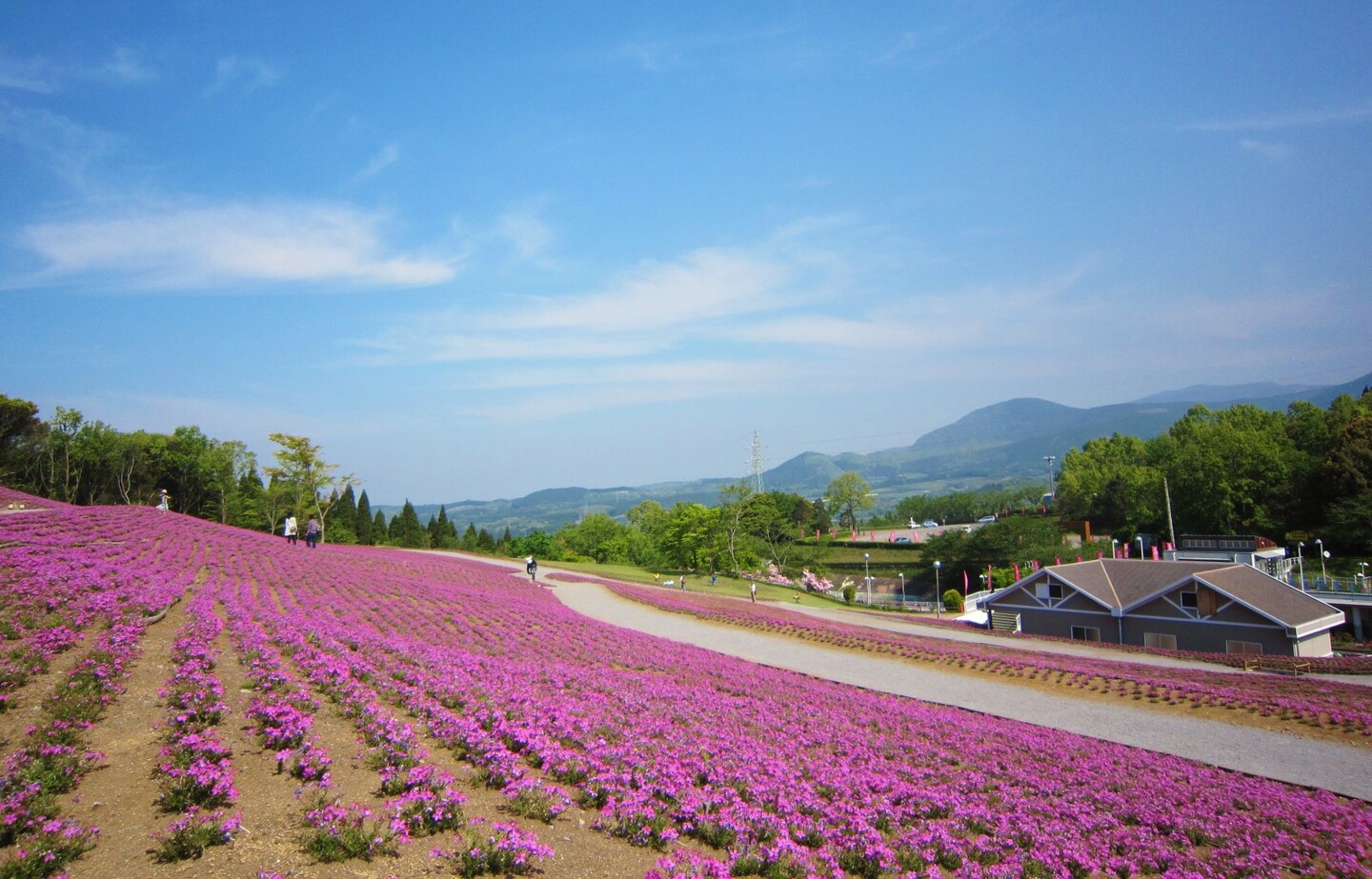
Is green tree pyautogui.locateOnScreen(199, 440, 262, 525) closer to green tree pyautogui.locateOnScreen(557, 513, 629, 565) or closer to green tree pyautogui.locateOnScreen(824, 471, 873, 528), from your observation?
green tree pyautogui.locateOnScreen(557, 513, 629, 565)

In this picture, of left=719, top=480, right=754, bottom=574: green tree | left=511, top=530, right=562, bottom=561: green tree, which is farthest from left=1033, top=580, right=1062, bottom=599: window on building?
left=511, top=530, right=562, bottom=561: green tree

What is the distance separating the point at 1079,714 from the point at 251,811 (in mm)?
Result: 19608

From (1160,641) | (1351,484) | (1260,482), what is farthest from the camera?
(1260,482)

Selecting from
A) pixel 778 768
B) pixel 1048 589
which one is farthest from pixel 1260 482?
pixel 778 768

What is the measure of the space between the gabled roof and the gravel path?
1010 inches

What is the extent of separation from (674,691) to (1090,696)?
45.1 ft

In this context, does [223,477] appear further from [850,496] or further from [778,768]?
[850,496]

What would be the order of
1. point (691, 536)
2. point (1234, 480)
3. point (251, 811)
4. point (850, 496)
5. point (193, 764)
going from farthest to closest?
point (850, 496), point (1234, 480), point (691, 536), point (193, 764), point (251, 811)

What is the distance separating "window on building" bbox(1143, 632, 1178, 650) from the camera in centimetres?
4091

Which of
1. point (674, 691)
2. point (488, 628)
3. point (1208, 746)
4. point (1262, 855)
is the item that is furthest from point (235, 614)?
point (1208, 746)

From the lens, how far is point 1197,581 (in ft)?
132

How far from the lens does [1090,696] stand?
21.5 m

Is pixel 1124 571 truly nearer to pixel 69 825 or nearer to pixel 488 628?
pixel 488 628

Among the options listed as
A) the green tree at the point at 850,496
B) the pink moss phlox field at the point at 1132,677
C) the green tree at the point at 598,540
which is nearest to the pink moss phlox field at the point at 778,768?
the pink moss phlox field at the point at 1132,677
